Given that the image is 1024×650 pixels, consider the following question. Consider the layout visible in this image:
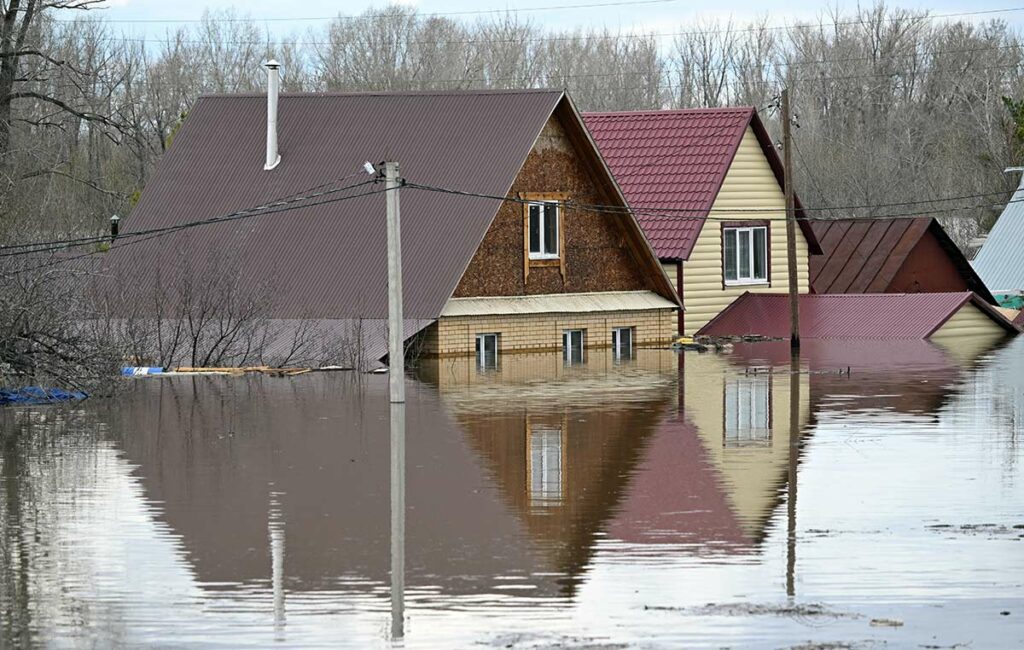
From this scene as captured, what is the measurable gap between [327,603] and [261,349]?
→ 23132 mm

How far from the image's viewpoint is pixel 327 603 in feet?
39.8

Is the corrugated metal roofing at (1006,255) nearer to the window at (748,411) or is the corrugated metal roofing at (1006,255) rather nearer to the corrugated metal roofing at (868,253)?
the corrugated metal roofing at (868,253)

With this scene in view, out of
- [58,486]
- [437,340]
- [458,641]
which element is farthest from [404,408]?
[458,641]

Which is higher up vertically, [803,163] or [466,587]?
[803,163]

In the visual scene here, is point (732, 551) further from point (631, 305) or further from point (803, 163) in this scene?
point (803, 163)

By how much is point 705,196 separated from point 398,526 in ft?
99.4

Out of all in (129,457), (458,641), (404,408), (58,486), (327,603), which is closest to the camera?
(458,641)

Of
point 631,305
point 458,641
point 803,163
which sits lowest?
point 458,641

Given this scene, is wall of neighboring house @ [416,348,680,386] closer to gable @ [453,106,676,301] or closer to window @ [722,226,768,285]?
gable @ [453,106,676,301]

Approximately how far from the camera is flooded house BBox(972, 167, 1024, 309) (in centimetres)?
5997

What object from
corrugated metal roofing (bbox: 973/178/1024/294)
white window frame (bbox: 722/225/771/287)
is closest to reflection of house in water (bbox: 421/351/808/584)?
white window frame (bbox: 722/225/771/287)

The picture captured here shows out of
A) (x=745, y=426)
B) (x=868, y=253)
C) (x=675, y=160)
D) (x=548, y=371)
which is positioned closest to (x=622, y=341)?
(x=675, y=160)

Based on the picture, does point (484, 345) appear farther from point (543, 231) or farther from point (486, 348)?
point (543, 231)

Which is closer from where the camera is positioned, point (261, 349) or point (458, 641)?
point (458, 641)
